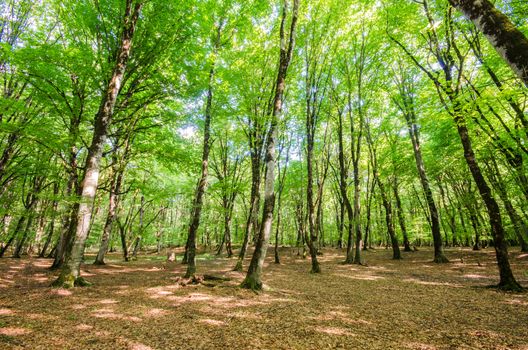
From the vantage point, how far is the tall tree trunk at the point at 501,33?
3152 millimetres

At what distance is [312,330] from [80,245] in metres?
7.44

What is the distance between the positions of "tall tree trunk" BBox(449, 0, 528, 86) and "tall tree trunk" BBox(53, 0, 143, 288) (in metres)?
9.63

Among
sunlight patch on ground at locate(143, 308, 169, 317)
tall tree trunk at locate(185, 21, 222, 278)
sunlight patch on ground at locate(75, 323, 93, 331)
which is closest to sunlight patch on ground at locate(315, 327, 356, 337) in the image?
sunlight patch on ground at locate(143, 308, 169, 317)

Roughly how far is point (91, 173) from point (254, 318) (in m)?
7.01

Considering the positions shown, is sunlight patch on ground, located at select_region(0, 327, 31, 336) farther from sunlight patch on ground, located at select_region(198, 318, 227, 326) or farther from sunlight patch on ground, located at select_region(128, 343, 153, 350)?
sunlight patch on ground, located at select_region(198, 318, 227, 326)

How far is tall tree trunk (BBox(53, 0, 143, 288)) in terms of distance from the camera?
7590 mm

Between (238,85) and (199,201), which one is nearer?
(199,201)

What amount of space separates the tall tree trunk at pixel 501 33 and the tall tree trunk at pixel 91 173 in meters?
9.63

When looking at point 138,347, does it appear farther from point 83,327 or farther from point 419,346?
point 419,346

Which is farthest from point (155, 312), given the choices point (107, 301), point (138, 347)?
point (138, 347)

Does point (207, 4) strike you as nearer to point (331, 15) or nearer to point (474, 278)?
point (331, 15)

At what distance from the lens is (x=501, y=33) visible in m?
3.37

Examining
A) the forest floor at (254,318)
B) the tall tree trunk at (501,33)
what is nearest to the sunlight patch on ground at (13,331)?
the forest floor at (254,318)

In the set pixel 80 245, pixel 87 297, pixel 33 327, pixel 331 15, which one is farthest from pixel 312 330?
pixel 331 15
